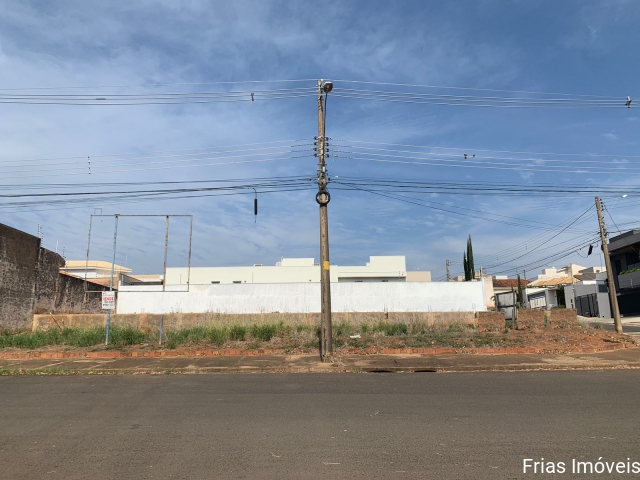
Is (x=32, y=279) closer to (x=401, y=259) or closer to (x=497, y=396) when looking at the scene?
(x=497, y=396)

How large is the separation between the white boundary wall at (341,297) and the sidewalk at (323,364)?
545 inches

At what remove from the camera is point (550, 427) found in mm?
6082

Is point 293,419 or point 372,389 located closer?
point 293,419

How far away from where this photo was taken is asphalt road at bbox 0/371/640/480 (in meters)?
4.79

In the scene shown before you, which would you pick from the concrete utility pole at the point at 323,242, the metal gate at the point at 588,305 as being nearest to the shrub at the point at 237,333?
the concrete utility pole at the point at 323,242

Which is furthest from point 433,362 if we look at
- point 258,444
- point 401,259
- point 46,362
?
point 401,259

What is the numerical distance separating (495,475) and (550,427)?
2104mm

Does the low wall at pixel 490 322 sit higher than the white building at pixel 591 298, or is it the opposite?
the white building at pixel 591 298

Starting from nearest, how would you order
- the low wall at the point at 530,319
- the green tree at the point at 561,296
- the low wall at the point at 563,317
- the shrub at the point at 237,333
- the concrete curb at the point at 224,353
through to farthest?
1. the concrete curb at the point at 224,353
2. the shrub at the point at 237,333
3. the low wall at the point at 530,319
4. the low wall at the point at 563,317
5. the green tree at the point at 561,296

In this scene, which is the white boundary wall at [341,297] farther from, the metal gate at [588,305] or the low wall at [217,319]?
the metal gate at [588,305]

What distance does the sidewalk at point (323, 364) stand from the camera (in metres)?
11.6

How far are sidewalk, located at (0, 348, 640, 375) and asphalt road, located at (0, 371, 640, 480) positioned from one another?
5.73ft

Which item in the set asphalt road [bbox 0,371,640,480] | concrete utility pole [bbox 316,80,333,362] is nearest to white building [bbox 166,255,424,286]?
concrete utility pole [bbox 316,80,333,362]

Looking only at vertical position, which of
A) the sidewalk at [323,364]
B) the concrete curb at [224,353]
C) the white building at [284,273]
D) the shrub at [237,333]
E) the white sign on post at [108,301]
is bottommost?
the sidewalk at [323,364]
